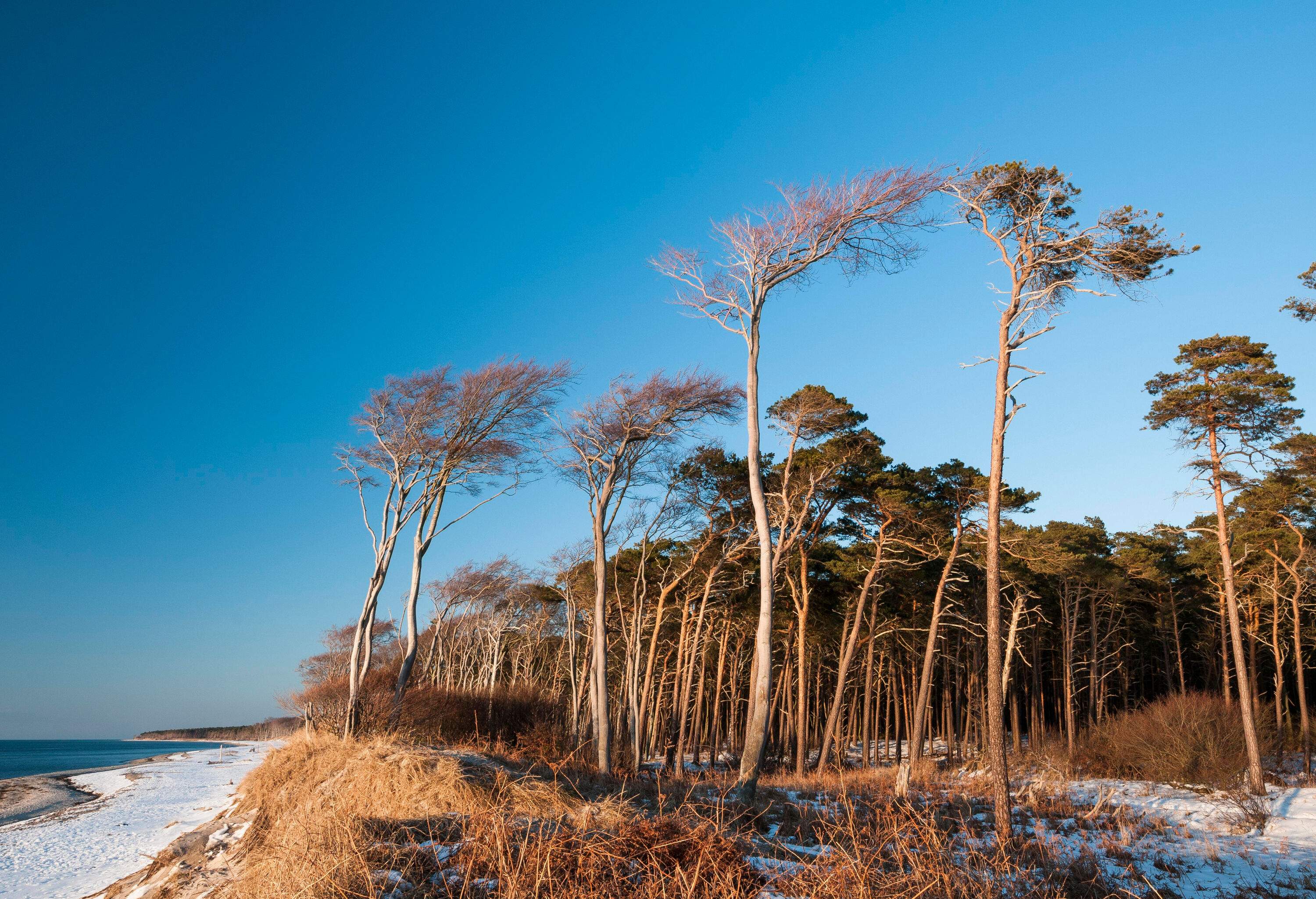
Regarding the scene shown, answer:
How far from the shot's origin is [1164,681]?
43.6 metres

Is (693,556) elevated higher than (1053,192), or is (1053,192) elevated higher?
(1053,192)

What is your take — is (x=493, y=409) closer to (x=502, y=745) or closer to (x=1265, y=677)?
(x=502, y=745)

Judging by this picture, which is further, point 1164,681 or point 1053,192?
point 1164,681

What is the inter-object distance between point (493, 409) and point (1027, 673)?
3880 cm

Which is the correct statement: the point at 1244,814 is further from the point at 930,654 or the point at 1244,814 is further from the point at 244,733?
the point at 244,733

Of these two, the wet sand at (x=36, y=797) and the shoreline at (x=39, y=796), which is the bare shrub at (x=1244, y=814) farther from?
the wet sand at (x=36, y=797)

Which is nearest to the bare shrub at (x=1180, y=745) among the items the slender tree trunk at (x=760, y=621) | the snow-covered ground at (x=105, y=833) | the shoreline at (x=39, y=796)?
the slender tree trunk at (x=760, y=621)

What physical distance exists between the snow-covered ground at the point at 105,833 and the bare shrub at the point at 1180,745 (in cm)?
2051

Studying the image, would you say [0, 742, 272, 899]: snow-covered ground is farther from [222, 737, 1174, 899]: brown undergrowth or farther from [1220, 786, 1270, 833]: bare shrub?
[1220, 786, 1270, 833]: bare shrub

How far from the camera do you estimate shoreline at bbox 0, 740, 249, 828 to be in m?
19.9

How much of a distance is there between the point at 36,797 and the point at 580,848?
2867 cm

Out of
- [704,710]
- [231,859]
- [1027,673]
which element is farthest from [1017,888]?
[1027,673]

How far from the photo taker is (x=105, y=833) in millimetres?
15977

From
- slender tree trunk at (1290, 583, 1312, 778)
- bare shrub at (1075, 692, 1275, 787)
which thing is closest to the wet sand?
bare shrub at (1075, 692, 1275, 787)
